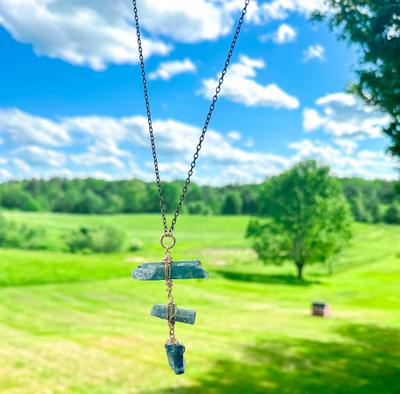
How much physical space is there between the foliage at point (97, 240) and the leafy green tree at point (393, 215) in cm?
6031

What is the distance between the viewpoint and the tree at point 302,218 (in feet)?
123

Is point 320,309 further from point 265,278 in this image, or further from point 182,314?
point 182,314

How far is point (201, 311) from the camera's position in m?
24.4

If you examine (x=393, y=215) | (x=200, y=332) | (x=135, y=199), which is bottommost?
(x=200, y=332)

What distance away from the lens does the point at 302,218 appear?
1505 inches

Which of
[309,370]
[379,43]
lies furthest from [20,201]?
[379,43]

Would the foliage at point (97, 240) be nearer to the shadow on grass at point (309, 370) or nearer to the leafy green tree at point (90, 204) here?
the leafy green tree at point (90, 204)

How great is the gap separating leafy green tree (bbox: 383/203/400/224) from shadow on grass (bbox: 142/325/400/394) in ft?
239

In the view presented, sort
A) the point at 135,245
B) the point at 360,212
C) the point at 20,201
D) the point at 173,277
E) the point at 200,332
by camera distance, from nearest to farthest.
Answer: the point at 173,277 < the point at 200,332 < the point at 135,245 < the point at 360,212 < the point at 20,201

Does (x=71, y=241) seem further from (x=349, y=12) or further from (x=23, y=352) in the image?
(x=349, y=12)

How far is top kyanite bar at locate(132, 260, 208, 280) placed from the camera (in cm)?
398

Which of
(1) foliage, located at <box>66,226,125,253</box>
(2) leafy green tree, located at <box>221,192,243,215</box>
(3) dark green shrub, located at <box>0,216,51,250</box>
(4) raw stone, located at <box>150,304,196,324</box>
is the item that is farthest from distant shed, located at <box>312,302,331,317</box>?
(2) leafy green tree, located at <box>221,192,243,215</box>

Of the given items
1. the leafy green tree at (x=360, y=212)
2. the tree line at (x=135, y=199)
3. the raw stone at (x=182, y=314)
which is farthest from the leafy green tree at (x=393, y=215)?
the raw stone at (x=182, y=314)

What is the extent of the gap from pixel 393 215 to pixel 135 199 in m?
59.8
